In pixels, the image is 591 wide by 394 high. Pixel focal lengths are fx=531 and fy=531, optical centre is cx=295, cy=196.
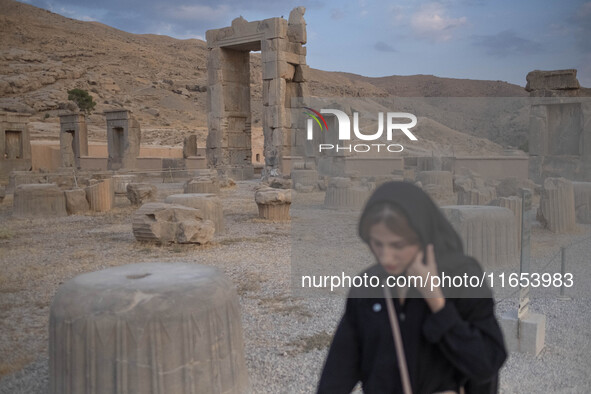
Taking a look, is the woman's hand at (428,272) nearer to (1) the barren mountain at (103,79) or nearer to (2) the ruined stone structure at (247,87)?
(2) the ruined stone structure at (247,87)

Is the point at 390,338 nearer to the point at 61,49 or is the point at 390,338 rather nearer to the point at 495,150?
the point at 495,150

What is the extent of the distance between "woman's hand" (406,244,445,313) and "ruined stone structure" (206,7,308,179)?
54.6ft

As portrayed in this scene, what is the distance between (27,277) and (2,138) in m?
18.6

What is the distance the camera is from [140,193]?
12289mm

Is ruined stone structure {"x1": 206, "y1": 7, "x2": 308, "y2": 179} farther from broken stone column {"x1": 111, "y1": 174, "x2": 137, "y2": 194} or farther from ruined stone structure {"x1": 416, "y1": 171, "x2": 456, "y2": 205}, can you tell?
ruined stone structure {"x1": 416, "y1": 171, "x2": 456, "y2": 205}

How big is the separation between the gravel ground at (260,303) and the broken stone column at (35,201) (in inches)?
38.8

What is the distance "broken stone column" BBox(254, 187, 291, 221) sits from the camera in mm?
10211

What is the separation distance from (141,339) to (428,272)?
1.77 metres

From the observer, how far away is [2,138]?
22.0 meters

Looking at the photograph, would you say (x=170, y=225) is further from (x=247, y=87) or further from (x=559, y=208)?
(x=247, y=87)

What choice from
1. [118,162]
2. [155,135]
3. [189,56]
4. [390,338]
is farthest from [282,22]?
[189,56]

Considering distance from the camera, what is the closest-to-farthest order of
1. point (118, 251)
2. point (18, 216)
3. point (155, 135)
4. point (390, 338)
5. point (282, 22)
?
point (390, 338) → point (118, 251) → point (18, 216) → point (282, 22) → point (155, 135)

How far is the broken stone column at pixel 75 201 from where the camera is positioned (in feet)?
36.8

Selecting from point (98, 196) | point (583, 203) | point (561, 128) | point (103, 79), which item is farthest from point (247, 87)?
point (103, 79)
